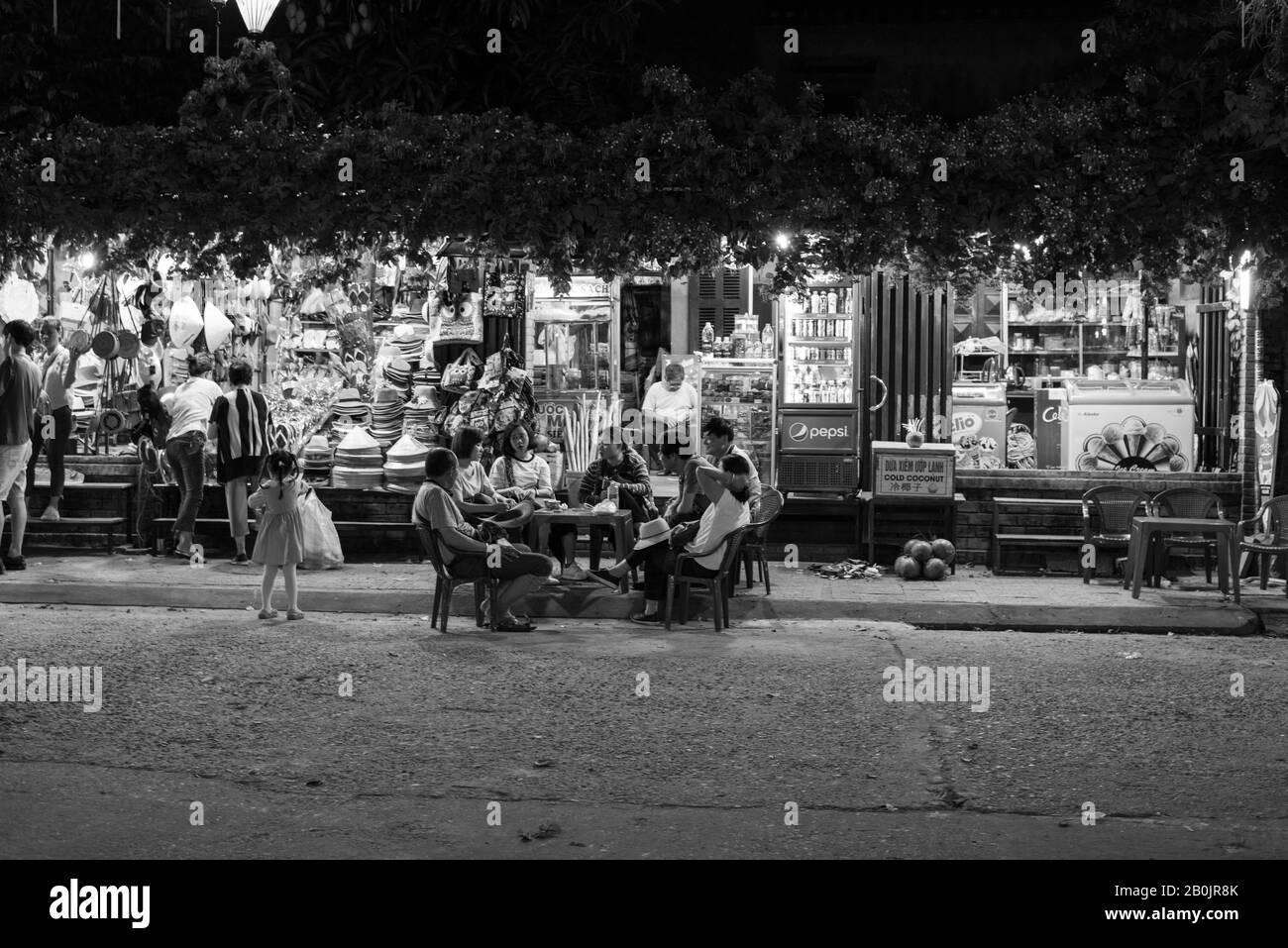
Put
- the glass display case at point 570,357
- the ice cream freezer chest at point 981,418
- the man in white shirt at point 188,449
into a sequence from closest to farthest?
the man in white shirt at point 188,449 < the glass display case at point 570,357 < the ice cream freezer chest at point 981,418

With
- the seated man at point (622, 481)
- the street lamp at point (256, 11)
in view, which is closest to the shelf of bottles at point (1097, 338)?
the seated man at point (622, 481)

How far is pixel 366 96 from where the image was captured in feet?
40.4

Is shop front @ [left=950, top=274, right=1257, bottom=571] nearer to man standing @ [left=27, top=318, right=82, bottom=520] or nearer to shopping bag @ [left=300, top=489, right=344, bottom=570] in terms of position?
shopping bag @ [left=300, top=489, right=344, bottom=570]

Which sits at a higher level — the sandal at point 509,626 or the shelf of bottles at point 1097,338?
the shelf of bottles at point 1097,338

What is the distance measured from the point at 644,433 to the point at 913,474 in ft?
10.6

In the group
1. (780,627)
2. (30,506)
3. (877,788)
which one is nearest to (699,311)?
(780,627)

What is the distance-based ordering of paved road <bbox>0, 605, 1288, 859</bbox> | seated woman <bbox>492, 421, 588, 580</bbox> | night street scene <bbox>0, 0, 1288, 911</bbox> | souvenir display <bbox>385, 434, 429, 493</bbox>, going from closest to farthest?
paved road <bbox>0, 605, 1288, 859</bbox>
night street scene <bbox>0, 0, 1288, 911</bbox>
seated woman <bbox>492, 421, 588, 580</bbox>
souvenir display <bbox>385, 434, 429, 493</bbox>

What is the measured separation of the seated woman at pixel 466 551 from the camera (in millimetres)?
10109

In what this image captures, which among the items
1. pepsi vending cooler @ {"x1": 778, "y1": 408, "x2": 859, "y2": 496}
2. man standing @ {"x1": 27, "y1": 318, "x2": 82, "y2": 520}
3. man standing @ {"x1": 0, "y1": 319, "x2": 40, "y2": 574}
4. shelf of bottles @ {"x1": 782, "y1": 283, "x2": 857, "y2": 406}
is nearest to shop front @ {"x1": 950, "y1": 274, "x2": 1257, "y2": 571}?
pepsi vending cooler @ {"x1": 778, "y1": 408, "x2": 859, "y2": 496}

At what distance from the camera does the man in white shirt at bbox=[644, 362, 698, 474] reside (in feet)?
50.9

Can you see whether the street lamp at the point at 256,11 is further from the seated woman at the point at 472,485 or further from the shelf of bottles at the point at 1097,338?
the shelf of bottles at the point at 1097,338

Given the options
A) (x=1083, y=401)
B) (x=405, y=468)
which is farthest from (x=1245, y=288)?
(x=405, y=468)

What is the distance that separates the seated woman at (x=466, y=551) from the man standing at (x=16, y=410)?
13.6 ft

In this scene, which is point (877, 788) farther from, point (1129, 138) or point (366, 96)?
point (366, 96)
